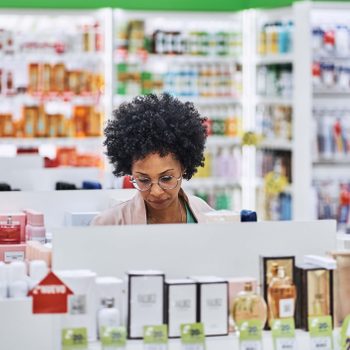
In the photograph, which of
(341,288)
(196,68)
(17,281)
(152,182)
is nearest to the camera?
(341,288)

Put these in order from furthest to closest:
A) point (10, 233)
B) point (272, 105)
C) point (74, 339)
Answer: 1. point (272, 105)
2. point (10, 233)
3. point (74, 339)

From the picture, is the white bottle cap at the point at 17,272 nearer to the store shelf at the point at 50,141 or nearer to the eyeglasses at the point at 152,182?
the eyeglasses at the point at 152,182

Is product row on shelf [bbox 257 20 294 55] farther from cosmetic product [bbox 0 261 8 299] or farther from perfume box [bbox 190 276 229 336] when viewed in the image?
perfume box [bbox 190 276 229 336]

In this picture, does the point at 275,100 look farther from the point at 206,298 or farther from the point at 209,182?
the point at 206,298

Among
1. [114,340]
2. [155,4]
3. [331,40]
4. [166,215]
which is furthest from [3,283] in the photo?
[155,4]

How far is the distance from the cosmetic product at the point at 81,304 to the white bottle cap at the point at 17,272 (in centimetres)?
40

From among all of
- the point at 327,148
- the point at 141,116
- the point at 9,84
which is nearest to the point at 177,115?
the point at 141,116

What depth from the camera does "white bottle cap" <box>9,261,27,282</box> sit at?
12.0 feet

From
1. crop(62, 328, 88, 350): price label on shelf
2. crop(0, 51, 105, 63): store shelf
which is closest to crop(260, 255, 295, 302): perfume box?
crop(62, 328, 88, 350): price label on shelf

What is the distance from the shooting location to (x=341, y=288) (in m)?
3.59

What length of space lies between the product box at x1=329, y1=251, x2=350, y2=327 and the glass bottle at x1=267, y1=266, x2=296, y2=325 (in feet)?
0.61

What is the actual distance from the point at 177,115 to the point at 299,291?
158 cm

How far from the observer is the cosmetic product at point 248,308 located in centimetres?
336

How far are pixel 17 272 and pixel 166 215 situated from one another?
1243 mm
